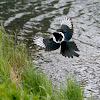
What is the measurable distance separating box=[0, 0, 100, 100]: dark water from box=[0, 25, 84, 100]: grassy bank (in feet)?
1.71

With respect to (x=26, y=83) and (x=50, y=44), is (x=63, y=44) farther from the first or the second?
(x=26, y=83)

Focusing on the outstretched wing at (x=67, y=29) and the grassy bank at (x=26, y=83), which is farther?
Result: the outstretched wing at (x=67, y=29)

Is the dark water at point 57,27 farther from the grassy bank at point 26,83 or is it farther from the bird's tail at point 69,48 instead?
the grassy bank at point 26,83

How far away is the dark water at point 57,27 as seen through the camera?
213 inches

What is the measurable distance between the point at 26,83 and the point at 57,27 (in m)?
3.76

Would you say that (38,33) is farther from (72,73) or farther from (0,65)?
(0,65)

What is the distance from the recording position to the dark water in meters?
5.41

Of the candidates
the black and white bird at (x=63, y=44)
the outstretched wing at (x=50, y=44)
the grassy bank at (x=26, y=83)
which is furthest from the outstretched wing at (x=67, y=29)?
the grassy bank at (x=26, y=83)

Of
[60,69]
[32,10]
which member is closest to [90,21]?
[32,10]

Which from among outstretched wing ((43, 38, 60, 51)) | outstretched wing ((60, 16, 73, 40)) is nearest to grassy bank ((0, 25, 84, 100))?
outstretched wing ((43, 38, 60, 51))

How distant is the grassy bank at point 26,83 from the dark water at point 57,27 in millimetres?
522

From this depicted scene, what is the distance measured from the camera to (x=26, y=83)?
4.36 m

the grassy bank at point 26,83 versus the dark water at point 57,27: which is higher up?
the grassy bank at point 26,83

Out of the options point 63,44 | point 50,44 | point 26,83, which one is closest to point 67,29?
point 63,44
